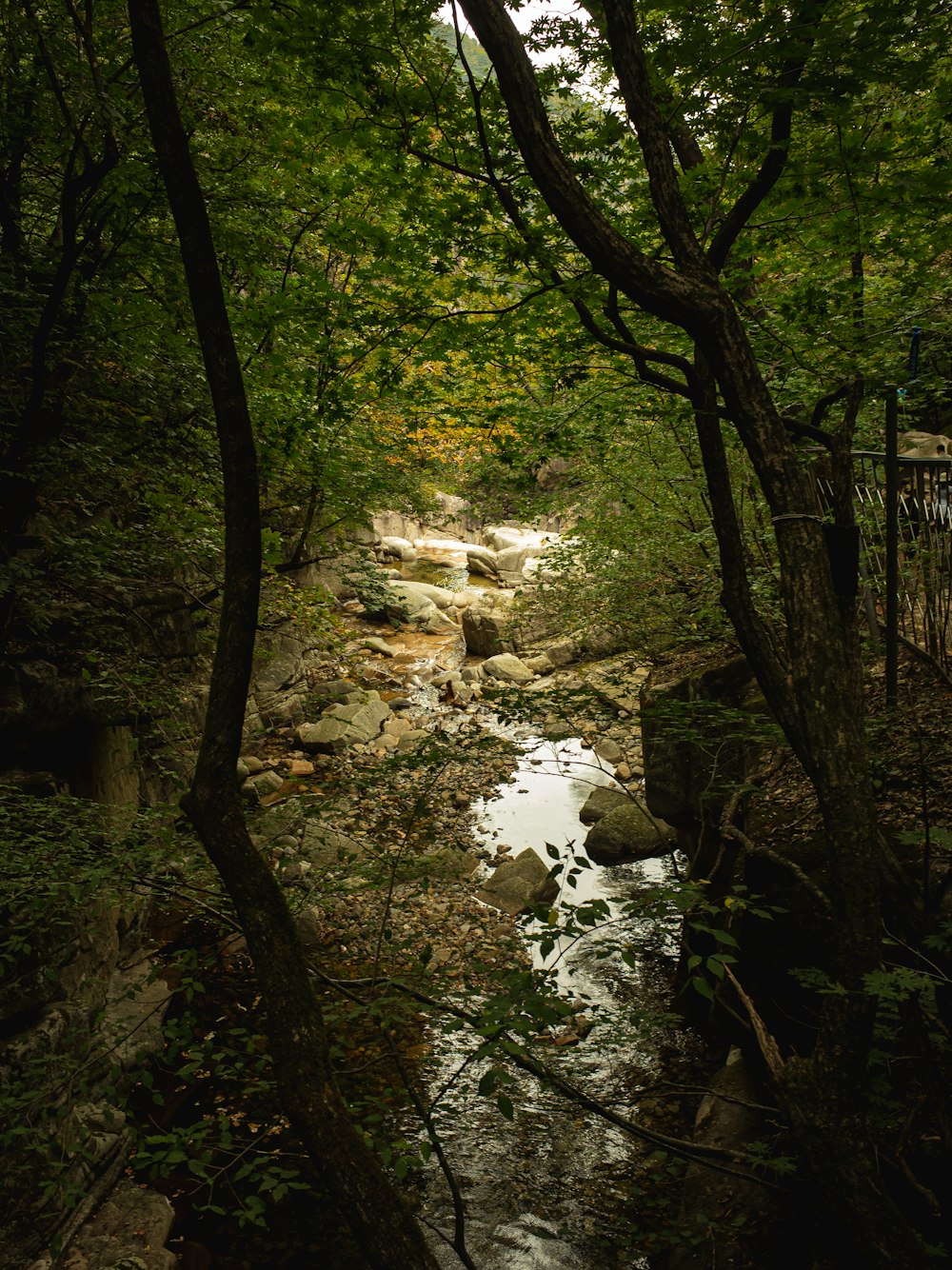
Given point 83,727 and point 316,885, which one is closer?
point 316,885

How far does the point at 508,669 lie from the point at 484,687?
8.20 metres

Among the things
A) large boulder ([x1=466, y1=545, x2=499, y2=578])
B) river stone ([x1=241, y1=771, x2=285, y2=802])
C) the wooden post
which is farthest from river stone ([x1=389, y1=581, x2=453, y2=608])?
the wooden post

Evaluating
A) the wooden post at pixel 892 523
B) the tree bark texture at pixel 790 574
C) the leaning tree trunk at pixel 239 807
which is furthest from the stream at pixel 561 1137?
Answer: the wooden post at pixel 892 523

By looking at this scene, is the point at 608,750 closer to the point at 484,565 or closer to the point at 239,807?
the point at 239,807

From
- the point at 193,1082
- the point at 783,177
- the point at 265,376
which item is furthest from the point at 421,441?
the point at 193,1082

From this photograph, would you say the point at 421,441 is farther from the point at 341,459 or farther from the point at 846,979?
the point at 846,979

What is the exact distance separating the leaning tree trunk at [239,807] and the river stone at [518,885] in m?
5.36

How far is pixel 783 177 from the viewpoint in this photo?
3.32m

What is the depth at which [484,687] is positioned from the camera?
496cm

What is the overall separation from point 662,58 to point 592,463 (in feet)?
17.0

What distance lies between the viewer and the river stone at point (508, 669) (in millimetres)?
12945

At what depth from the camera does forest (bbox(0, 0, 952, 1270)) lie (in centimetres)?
231

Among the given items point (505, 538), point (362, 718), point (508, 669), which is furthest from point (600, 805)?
point (505, 538)

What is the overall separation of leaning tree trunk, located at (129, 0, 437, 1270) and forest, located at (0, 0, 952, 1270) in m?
0.01
